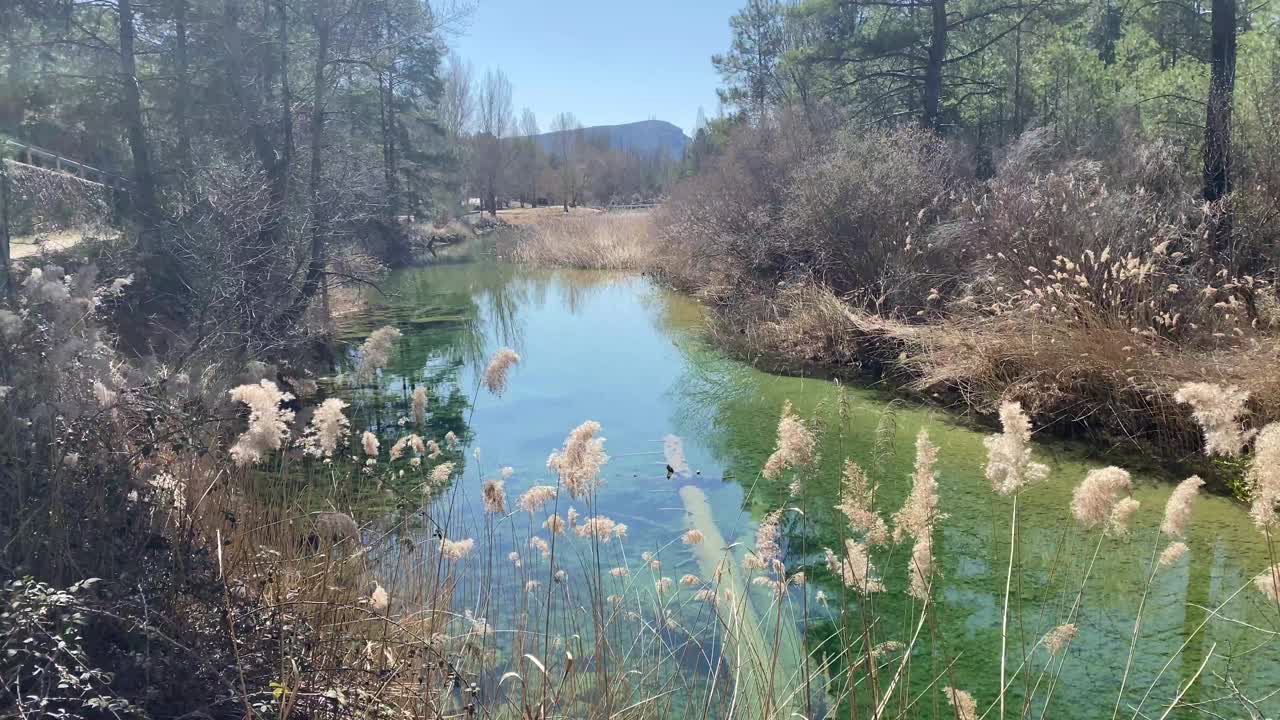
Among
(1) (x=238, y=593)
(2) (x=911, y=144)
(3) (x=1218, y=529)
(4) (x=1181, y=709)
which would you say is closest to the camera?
(1) (x=238, y=593)

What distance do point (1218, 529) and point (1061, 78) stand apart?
13145mm

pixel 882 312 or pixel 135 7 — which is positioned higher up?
pixel 135 7

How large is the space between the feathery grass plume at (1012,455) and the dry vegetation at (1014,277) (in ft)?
14.2

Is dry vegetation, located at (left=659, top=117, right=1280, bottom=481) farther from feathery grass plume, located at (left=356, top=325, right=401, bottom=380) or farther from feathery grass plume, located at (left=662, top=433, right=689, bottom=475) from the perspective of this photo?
feathery grass plume, located at (left=356, top=325, right=401, bottom=380)

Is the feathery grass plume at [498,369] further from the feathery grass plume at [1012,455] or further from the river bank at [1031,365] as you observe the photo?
A: the river bank at [1031,365]

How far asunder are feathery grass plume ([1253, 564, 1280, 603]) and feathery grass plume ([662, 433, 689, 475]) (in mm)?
4741

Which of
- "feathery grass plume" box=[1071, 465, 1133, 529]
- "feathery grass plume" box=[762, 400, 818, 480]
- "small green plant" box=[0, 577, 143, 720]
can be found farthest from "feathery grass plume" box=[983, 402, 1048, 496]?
"small green plant" box=[0, 577, 143, 720]

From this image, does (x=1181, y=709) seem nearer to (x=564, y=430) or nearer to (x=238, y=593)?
(x=238, y=593)

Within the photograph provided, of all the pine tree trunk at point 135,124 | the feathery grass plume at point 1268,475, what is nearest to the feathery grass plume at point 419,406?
the feathery grass plume at point 1268,475

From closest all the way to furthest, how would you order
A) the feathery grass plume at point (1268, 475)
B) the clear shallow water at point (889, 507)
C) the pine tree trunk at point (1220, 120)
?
the feathery grass plume at point (1268, 475), the clear shallow water at point (889, 507), the pine tree trunk at point (1220, 120)

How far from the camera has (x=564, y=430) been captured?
8.40 meters

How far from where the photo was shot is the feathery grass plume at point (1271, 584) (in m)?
2.38

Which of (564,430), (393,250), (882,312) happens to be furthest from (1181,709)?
(393,250)

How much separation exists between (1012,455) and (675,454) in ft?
17.4
